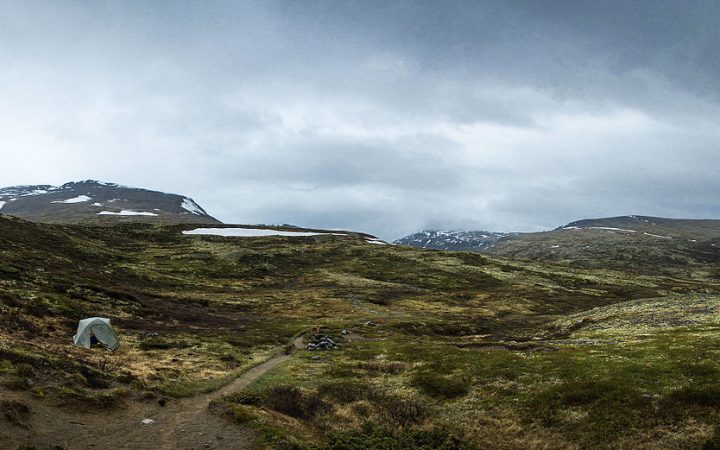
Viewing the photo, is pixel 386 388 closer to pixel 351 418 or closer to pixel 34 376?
pixel 351 418

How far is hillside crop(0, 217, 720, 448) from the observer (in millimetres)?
28156

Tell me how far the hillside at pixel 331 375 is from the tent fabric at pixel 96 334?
83.4 inches

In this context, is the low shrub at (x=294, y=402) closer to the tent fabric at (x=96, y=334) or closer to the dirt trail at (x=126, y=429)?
the dirt trail at (x=126, y=429)

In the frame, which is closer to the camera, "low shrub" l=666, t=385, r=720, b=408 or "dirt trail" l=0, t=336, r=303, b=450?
"dirt trail" l=0, t=336, r=303, b=450

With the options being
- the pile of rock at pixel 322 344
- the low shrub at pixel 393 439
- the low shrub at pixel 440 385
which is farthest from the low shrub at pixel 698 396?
the pile of rock at pixel 322 344

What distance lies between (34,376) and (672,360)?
49.7 meters

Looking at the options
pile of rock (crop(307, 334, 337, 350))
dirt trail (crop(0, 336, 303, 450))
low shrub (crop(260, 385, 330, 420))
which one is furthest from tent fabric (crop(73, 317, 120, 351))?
pile of rock (crop(307, 334, 337, 350))

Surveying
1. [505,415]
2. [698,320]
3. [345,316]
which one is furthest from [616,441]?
[345,316]

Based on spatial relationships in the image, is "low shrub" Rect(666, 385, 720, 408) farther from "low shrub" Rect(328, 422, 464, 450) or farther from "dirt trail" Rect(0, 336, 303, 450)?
"dirt trail" Rect(0, 336, 303, 450)

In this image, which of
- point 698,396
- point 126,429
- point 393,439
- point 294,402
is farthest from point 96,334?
point 698,396

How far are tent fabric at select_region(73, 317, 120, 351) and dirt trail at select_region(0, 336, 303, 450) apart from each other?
2219cm

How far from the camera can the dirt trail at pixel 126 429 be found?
2402 centimetres

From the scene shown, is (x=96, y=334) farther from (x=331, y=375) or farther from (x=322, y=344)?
(x=322, y=344)

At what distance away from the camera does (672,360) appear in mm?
38906
